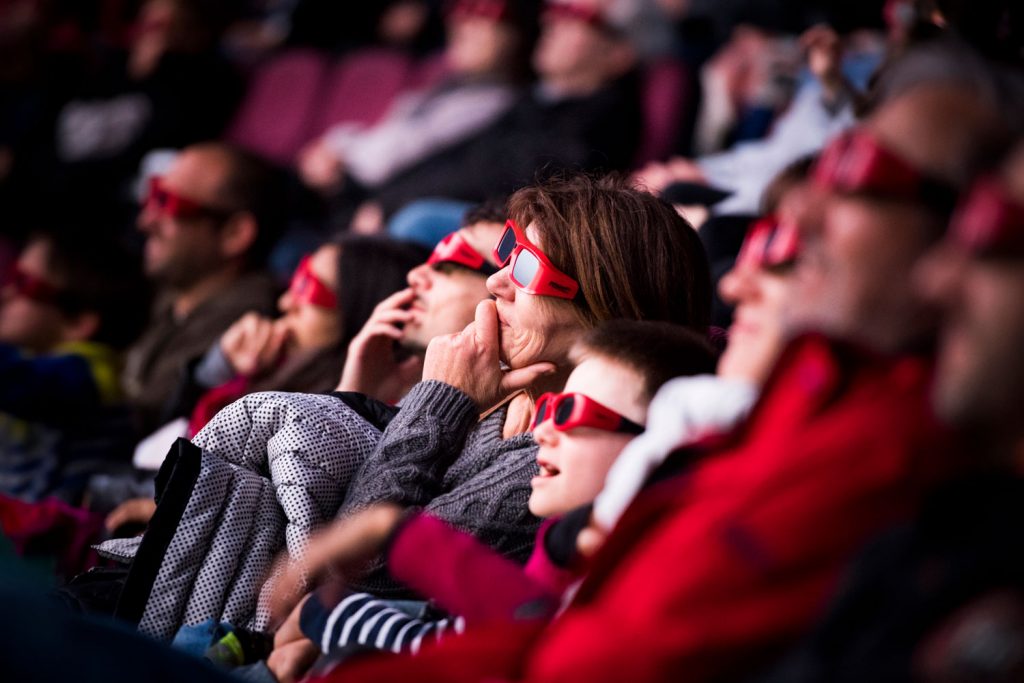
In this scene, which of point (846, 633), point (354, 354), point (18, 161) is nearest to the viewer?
point (846, 633)

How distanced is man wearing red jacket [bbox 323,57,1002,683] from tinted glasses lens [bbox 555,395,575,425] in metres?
0.22

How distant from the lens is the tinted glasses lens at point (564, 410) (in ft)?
4.58

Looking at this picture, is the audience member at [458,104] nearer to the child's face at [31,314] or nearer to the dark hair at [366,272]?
the child's face at [31,314]

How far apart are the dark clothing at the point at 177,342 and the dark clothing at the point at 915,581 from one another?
6.85 ft

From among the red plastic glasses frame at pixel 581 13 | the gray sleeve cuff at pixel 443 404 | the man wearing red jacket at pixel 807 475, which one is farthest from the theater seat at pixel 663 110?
the man wearing red jacket at pixel 807 475

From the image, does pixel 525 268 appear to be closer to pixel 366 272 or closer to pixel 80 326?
pixel 366 272

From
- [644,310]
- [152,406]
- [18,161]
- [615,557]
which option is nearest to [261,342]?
[152,406]

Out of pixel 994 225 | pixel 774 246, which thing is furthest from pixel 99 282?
pixel 994 225

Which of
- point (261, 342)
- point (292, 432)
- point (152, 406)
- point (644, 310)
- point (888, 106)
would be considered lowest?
point (152, 406)

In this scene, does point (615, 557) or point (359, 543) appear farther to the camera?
point (359, 543)

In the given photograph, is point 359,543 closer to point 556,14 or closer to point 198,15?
point 556,14

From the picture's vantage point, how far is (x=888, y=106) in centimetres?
115

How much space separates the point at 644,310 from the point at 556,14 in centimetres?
233

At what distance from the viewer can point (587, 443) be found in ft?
4.61
